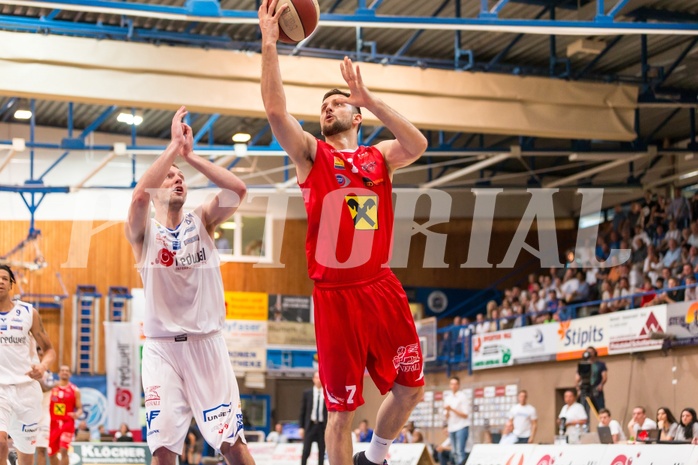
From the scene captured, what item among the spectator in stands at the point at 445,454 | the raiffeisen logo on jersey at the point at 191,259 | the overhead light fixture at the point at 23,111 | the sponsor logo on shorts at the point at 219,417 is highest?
the overhead light fixture at the point at 23,111

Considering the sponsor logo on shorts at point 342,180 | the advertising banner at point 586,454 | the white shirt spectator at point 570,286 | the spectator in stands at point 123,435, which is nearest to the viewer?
the sponsor logo on shorts at point 342,180

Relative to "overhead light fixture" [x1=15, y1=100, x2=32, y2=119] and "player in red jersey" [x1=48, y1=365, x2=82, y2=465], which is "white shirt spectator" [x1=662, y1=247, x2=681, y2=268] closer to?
"player in red jersey" [x1=48, y1=365, x2=82, y2=465]

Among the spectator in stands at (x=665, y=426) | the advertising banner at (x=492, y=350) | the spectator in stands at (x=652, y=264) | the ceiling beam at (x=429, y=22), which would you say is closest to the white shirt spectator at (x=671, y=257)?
the spectator in stands at (x=652, y=264)

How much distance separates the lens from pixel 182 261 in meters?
7.34

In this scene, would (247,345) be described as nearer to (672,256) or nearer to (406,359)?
(672,256)

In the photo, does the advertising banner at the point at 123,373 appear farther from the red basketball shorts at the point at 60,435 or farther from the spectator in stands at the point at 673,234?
the spectator in stands at the point at 673,234

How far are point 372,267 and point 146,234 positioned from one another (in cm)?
180

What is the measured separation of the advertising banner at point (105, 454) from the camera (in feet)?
67.8

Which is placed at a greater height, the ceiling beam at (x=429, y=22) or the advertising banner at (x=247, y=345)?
the ceiling beam at (x=429, y=22)

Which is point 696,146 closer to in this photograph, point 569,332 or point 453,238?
point 569,332

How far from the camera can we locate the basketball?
274 inches

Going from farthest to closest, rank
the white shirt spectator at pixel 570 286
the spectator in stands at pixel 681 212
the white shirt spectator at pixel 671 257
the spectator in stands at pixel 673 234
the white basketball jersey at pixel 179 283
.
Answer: the white shirt spectator at pixel 570 286, the spectator in stands at pixel 681 212, the spectator in stands at pixel 673 234, the white shirt spectator at pixel 671 257, the white basketball jersey at pixel 179 283

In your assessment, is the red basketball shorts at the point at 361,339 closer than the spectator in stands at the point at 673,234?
Yes

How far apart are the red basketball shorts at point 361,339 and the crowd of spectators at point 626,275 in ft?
48.5
